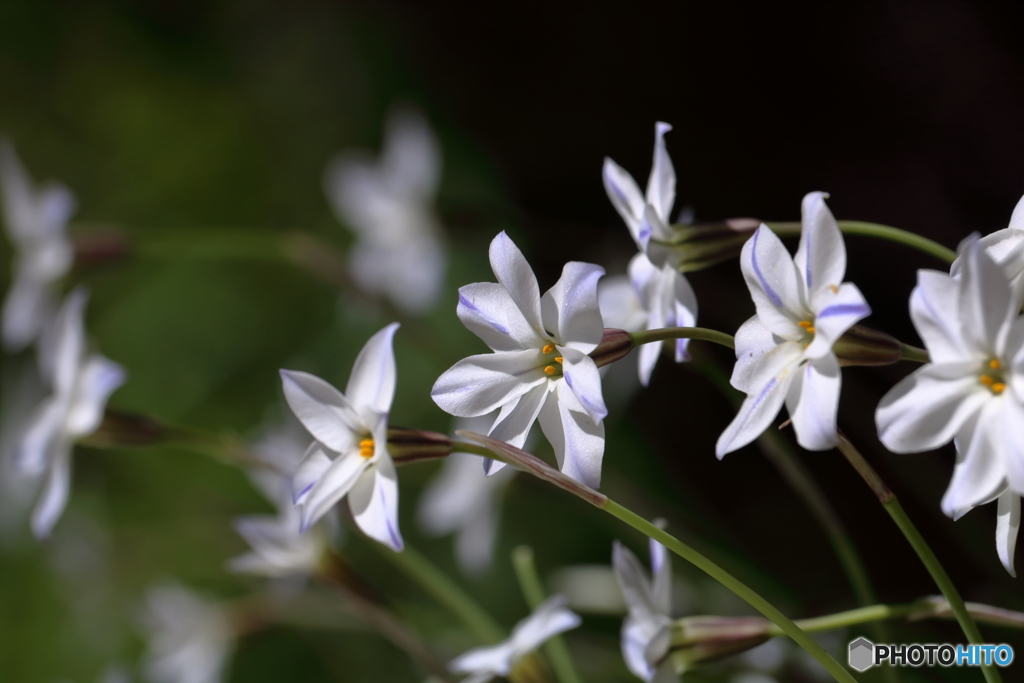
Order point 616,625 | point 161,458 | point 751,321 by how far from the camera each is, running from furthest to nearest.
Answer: point 161,458 → point 616,625 → point 751,321

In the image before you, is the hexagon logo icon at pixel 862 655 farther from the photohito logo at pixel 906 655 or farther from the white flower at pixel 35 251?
the white flower at pixel 35 251

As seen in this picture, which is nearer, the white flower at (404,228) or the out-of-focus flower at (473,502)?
the out-of-focus flower at (473,502)

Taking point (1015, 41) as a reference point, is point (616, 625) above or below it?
below

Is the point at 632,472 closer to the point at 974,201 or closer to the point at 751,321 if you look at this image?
the point at 974,201

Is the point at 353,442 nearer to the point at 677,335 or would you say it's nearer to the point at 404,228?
the point at 677,335

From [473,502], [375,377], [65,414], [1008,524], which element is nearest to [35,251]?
[65,414]

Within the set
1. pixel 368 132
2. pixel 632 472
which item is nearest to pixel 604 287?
pixel 632 472

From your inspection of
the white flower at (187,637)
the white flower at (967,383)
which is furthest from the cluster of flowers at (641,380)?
the white flower at (187,637)
